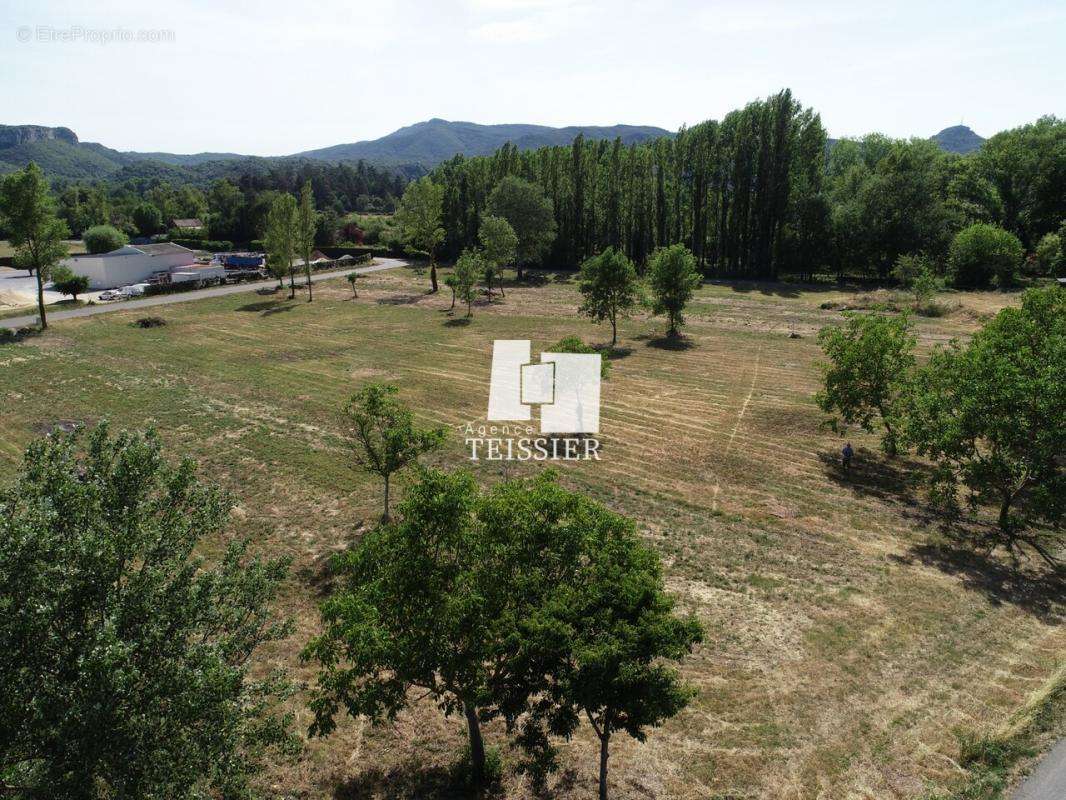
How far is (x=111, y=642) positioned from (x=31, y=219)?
Answer: 49.3 meters

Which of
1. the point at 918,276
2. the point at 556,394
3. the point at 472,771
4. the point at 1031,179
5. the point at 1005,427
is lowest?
the point at 472,771

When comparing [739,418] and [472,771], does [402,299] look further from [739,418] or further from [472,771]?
[472,771]

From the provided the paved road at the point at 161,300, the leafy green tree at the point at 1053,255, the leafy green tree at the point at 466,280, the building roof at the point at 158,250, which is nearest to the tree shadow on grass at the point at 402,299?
the leafy green tree at the point at 466,280

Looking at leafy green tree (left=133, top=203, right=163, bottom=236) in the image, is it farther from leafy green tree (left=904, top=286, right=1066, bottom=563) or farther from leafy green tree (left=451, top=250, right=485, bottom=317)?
leafy green tree (left=904, top=286, right=1066, bottom=563)

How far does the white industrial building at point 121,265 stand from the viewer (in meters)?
66.5

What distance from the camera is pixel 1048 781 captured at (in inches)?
432

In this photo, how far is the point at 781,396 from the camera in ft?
109

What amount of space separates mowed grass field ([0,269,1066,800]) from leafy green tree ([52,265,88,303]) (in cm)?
1039

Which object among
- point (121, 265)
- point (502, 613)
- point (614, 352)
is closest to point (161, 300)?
point (121, 265)

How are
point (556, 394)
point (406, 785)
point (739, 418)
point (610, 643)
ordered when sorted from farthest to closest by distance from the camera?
1. point (556, 394)
2. point (739, 418)
3. point (406, 785)
4. point (610, 643)

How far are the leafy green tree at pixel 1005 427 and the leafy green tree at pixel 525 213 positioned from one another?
57213 millimetres

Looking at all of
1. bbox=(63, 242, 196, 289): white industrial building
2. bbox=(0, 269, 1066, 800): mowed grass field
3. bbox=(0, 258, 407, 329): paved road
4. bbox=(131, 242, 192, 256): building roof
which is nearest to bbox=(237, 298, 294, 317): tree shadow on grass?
bbox=(0, 258, 407, 329): paved road

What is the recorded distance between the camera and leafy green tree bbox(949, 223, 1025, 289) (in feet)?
190

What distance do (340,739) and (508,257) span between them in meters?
57.6
